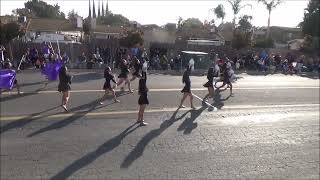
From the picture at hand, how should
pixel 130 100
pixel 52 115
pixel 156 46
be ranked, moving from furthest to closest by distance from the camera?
1. pixel 156 46
2. pixel 130 100
3. pixel 52 115

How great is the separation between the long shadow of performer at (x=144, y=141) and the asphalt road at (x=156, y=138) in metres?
0.03

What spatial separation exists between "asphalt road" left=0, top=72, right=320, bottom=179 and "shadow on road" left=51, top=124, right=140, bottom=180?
0.07 feet

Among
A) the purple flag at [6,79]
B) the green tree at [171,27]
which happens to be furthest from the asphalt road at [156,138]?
the green tree at [171,27]

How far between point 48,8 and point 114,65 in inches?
1980

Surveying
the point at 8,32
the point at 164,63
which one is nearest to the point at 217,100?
the point at 164,63

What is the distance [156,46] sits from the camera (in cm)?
3219

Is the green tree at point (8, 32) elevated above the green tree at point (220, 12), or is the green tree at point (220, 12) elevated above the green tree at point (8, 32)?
the green tree at point (220, 12)

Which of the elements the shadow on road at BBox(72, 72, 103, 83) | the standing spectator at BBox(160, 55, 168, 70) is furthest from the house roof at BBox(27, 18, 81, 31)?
the shadow on road at BBox(72, 72, 103, 83)

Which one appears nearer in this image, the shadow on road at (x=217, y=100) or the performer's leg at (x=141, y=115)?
the performer's leg at (x=141, y=115)

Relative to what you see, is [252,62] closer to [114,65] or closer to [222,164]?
[114,65]

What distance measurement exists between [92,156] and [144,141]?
5.88 ft

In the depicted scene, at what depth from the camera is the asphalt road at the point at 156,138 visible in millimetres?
9922

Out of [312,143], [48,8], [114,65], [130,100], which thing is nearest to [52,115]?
[130,100]

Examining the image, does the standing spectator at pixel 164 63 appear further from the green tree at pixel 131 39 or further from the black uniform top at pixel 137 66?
the black uniform top at pixel 137 66
